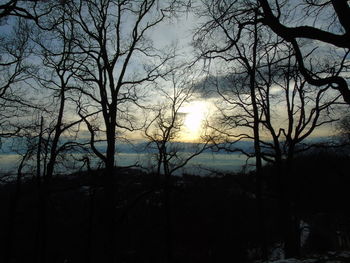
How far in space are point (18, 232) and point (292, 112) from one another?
36881mm

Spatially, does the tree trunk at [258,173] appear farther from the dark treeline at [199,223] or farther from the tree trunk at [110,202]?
the dark treeline at [199,223]

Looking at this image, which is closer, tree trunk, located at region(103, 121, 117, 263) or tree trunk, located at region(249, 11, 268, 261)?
tree trunk, located at region(103, 121, 117, 263)

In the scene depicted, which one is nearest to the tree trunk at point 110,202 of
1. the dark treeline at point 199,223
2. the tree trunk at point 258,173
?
the tree trunk at point 258,173

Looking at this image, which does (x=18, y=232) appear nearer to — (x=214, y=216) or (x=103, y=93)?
(x=214, y=216)

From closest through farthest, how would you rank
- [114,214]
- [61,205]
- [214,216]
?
[114,214] → [61,205] → [214,216]

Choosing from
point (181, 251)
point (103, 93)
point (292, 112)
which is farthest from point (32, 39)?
point (181, 251)

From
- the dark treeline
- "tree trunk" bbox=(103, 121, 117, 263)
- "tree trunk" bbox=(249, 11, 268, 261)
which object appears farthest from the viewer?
the dark treeline

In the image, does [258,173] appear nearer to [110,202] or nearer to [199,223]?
[110,202]

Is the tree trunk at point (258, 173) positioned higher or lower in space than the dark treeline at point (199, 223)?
higher

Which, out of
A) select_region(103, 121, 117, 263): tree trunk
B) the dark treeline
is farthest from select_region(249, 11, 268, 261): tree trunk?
the dark treeline

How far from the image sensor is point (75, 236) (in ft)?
115

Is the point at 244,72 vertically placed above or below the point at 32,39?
below

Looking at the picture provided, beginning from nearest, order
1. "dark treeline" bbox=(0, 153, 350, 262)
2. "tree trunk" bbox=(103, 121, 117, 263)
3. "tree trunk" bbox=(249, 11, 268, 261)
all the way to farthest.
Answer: "tree trunk" bbox=(103, 121, 117, 263)
"tree trunk" bbox=(249, 11, 268, 261)
"dark treeline" bbox=(0, 153, 350, 262)

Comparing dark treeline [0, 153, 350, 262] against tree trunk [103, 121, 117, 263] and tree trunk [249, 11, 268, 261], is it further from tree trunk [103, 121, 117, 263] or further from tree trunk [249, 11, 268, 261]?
tree trunk [103, 121, 117, 263]
